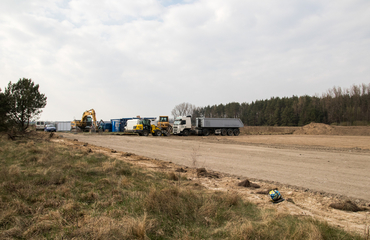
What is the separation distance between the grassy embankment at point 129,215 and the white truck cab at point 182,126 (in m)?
34.0

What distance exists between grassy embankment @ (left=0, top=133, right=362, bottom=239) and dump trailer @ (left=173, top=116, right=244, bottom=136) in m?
34.2

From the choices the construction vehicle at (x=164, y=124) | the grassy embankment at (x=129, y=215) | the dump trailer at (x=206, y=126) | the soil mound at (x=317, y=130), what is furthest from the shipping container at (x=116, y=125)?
the grassy embankment at (x=129, y=215)

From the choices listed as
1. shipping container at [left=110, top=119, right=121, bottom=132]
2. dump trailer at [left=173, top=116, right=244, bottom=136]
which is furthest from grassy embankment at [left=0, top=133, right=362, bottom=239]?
shipping container at [left=110, top=119, right=121, bottom=132]

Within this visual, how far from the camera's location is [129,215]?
4484 mm

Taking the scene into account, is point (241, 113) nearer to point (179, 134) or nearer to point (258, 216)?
point (179, 134)

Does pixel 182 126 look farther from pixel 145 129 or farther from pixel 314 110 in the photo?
pixel 314 110

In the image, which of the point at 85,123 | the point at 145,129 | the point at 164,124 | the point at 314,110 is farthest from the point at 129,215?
the point at 314,110

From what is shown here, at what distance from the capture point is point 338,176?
364 inches

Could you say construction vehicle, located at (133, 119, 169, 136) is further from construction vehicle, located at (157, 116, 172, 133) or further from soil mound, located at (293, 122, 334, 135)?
soil mound, located at (293, 122, 334, 135)

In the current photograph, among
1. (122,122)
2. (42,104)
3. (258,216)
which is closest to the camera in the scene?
(258,216)

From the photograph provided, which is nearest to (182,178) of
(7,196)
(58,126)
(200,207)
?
(200,207)

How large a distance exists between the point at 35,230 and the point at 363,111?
94.5 metres

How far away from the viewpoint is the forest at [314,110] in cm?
7531

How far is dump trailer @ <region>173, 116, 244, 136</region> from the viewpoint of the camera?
41.2m
